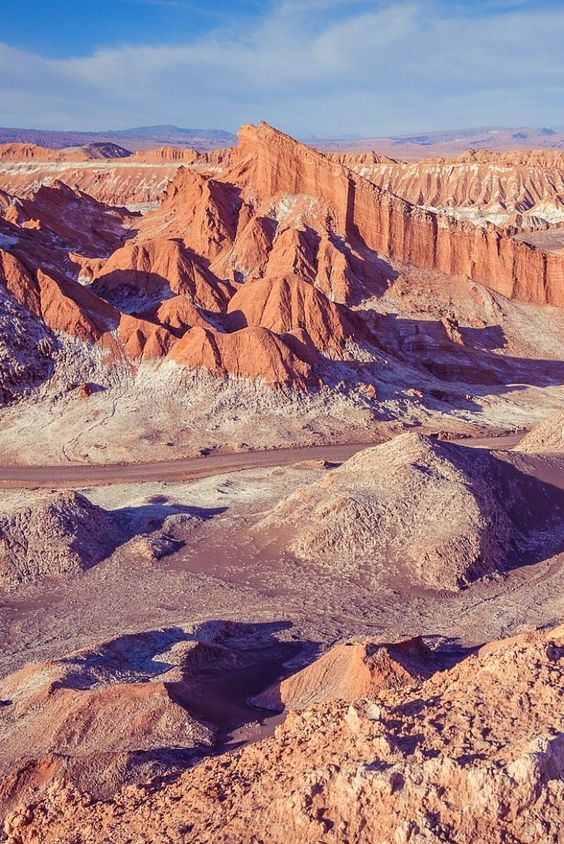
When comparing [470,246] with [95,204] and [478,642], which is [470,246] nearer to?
[95,204]

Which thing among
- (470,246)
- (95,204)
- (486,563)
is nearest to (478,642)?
(486,563)

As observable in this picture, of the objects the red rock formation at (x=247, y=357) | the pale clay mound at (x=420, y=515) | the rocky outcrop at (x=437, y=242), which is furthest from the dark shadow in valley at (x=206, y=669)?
the rocky outcrop at (x=437, y=242)

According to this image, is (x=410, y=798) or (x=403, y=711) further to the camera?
(x=403, y=711)

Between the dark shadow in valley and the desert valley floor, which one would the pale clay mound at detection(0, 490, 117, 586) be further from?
the dark shadow in valley

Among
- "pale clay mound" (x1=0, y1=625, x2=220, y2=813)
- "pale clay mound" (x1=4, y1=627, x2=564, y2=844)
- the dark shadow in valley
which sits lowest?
the dark shadow in valley

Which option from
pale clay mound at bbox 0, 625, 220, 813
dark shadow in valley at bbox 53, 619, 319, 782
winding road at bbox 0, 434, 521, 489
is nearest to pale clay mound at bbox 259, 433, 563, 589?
dark shadow in valley at bbox 53, 619, 319, 782
